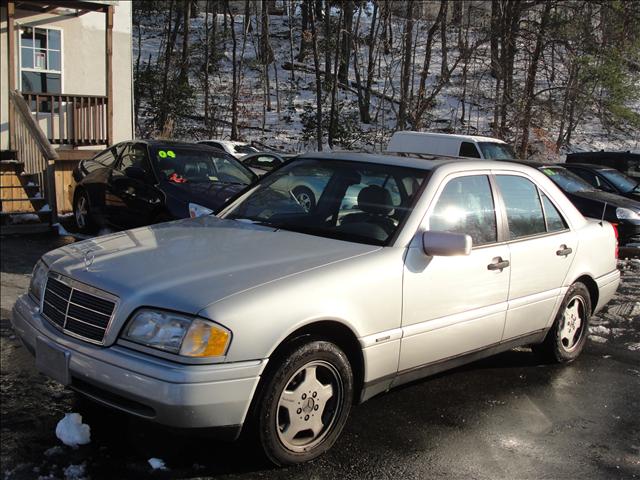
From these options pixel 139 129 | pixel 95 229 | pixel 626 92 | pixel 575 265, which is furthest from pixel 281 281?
pixel 139 129

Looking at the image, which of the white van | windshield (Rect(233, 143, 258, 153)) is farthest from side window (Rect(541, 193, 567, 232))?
windshield (Rect(233, 143, 258, 153))

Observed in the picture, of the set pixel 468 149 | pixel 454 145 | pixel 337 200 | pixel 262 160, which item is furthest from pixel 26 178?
pixel 337 200

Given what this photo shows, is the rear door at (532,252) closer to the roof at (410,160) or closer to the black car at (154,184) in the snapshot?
the roof at (410,160)

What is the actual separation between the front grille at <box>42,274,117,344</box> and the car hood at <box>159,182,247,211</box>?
424cm

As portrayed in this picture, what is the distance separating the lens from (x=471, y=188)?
448 cm

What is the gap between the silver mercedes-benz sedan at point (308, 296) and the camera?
10.0 feet

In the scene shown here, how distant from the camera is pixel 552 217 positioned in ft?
16.8

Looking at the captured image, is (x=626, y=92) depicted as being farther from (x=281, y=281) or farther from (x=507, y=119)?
(x=281, y=281)

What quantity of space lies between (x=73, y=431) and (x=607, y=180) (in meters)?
11.4

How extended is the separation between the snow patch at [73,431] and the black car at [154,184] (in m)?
3.86

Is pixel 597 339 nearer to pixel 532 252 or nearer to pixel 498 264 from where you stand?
pixel 532 252

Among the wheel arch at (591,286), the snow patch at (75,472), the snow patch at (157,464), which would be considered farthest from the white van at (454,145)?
the snow patch at (75,472)

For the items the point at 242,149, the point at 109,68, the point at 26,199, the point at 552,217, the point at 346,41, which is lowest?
the point at 26,199

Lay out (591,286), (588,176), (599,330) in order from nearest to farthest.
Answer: (591,286) → (599,330) → (588,176)
